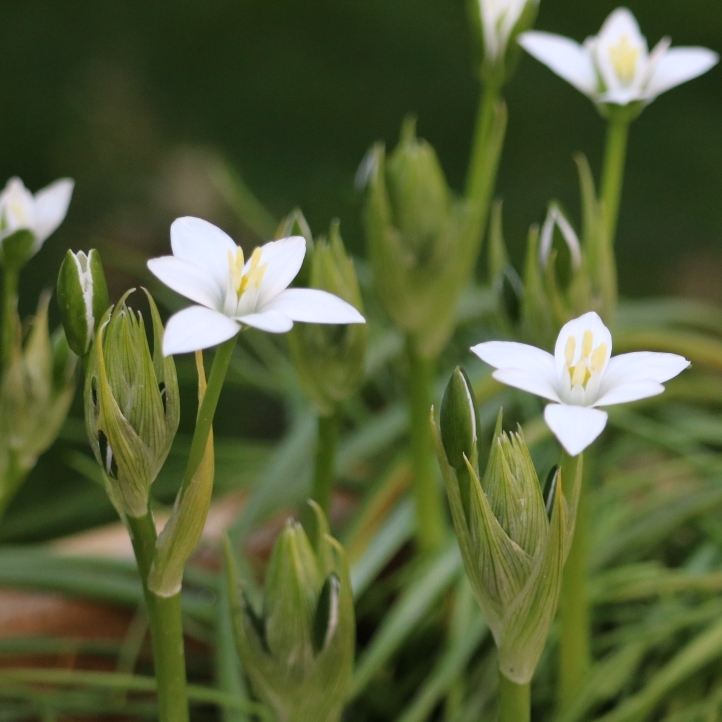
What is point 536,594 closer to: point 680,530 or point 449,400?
point 449,400

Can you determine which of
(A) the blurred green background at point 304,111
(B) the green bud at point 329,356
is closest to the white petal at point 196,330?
(B) the green bud at point 329,356

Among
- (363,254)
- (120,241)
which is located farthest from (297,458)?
(120,241)

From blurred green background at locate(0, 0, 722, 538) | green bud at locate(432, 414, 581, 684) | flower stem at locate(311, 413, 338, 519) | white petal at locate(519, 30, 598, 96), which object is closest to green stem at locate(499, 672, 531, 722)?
green bud at locate(432, 414, 581, 684)

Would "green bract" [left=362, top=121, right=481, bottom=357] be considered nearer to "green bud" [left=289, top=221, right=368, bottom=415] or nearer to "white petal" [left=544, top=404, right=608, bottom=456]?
"green bud" [left=289, top=221, right=368, bottom=415]

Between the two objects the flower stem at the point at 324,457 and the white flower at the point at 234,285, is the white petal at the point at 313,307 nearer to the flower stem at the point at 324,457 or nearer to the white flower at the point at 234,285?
the white flower at the point at 234,285

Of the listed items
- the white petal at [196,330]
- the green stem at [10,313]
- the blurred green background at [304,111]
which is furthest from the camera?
the blurred green background at [304,111]

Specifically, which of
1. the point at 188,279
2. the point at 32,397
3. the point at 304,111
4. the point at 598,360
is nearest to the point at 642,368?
the point at 598,360

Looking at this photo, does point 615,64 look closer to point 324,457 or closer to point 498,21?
point 498,21
